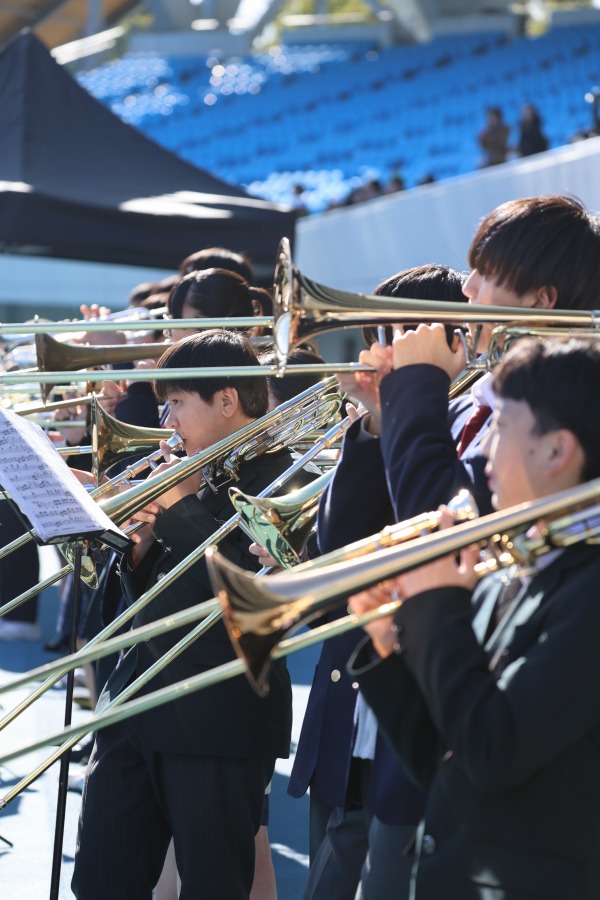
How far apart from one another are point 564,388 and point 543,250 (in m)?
0.48

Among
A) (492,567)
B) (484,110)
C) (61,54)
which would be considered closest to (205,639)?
(492,567)

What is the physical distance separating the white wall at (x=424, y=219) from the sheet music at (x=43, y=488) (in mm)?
5968

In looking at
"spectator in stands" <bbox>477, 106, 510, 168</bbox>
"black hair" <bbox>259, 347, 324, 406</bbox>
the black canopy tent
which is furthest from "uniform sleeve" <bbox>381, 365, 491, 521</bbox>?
"spectator in stands" <bbox>477, 106, 510, 168</bbox>

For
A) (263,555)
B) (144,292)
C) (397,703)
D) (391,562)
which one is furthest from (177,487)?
(144,292)

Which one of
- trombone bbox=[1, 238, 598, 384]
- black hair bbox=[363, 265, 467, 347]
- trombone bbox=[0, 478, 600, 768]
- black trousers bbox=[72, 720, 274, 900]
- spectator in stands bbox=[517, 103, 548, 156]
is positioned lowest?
black trousers bbox=[72, 720, 274, 900]

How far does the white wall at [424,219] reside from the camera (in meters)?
9.25

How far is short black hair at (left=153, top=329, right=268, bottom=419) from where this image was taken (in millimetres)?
2928

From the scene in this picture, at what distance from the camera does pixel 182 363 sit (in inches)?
115

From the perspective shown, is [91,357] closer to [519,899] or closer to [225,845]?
[225,845]

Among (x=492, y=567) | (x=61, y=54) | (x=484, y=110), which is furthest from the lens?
(x=61, y=54)

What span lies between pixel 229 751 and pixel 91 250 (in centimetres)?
381

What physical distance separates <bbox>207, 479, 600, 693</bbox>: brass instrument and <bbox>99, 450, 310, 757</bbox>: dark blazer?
113cm

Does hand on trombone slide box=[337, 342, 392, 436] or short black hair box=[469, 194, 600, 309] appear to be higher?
short black hair box=[469, 194, 600, 309]

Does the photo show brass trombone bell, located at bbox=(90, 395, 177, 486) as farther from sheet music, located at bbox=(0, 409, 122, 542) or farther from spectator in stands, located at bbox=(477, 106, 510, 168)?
spectator in stands, located at bbox=(477, 106, 510, 168)
